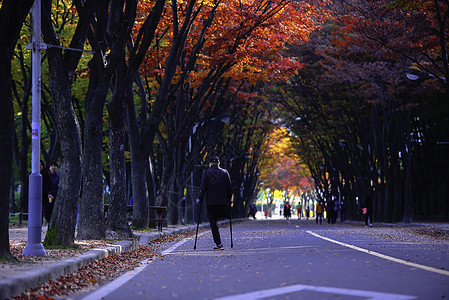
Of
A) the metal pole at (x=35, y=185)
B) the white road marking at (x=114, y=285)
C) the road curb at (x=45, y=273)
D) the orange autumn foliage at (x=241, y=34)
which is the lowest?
the white road marking at (x=114, y=285)

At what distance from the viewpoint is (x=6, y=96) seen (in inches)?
364

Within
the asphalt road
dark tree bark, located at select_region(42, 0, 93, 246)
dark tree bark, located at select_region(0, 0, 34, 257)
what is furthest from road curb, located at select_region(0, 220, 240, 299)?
dark tree bark, located at select_region(42, 0, 93, 246)

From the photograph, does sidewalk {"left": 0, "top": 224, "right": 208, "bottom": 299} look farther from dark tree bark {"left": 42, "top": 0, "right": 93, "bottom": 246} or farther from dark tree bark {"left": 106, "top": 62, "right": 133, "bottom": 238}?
dark tree bark {"left": 106, "top": 62, "right": 133, "bottom": 238}

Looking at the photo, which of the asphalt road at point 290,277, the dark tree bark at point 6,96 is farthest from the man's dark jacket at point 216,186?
the dark tree bark at point 6,96

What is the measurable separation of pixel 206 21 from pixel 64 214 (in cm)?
957

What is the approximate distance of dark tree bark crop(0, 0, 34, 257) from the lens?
9.06 metres

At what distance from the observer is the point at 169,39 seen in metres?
24.3

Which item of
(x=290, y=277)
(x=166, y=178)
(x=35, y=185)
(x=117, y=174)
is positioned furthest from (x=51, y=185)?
(x=290, y=277)

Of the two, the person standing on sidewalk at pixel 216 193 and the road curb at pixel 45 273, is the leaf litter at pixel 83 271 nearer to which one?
the road curb at pixel 45 273

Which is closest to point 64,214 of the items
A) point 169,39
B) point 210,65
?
point 210,65

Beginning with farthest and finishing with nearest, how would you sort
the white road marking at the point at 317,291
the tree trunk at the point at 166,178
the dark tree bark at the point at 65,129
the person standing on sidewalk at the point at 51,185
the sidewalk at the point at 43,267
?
the tree trunk at the point at 166,178
the person standing on sidewalk at the point at 51,185
the dark tree bark at the point at 65,129
the sidewalk at the point at 43,267
the white road marking at the point at 317,291

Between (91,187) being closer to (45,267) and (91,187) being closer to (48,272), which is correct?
(45,267)

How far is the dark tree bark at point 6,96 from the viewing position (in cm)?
906

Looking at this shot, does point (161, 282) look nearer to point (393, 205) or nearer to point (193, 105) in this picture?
point (193, 105)
